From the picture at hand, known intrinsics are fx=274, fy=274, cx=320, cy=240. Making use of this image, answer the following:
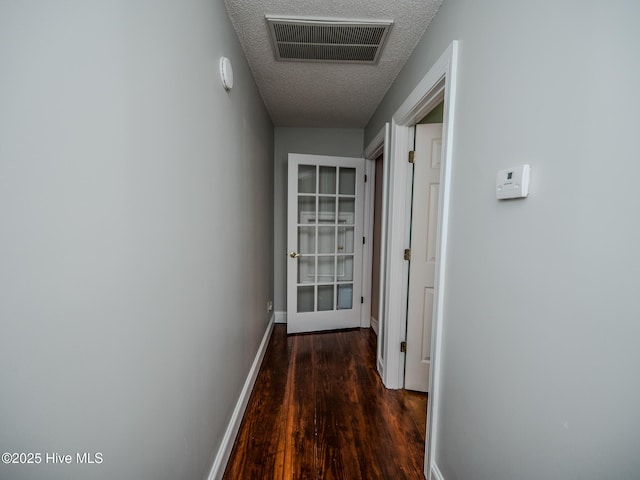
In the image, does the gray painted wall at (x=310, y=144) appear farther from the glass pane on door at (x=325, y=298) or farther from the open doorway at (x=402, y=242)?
the open doorway at (x=402, y=242)

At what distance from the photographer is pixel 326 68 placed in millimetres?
2004

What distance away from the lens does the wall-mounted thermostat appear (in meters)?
0.82

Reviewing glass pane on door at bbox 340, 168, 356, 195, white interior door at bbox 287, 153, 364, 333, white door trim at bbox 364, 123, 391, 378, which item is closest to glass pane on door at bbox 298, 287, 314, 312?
white interior door at bbox 287, 153, 364, 333

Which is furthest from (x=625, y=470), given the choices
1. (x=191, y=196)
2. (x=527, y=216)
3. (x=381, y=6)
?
(x=381, y=6)

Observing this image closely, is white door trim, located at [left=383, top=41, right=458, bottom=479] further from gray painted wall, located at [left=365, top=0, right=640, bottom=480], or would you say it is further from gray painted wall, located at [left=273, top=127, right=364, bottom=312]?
gray painted wall, located at [left=273, top=127, right=364, bottom=312]

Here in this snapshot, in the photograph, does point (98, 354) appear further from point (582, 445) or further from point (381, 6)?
point (381, 6)

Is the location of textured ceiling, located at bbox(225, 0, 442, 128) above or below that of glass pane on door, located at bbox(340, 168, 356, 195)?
above

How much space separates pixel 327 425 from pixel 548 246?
1630 mm

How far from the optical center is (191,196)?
1090 millimetres

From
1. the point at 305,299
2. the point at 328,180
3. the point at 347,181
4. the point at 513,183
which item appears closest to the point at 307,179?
the point at 328,180

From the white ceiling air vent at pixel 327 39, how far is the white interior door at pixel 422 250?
635mm

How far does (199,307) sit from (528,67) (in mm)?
1444

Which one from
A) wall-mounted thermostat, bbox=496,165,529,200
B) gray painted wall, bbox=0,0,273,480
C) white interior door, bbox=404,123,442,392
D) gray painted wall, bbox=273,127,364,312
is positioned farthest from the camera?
gray painted wall, bbox=273,127,364,312

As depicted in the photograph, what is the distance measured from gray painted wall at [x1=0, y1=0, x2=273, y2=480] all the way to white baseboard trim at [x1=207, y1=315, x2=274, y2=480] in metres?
0.07
